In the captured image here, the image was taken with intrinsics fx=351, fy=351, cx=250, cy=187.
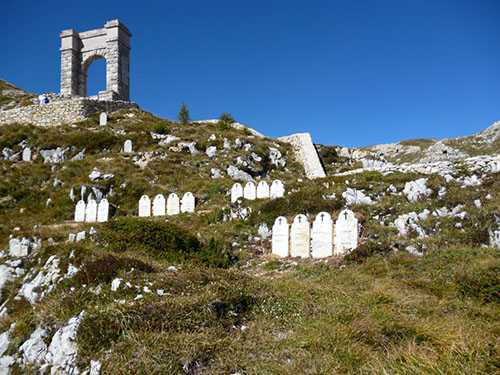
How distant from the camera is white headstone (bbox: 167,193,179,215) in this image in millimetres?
19156

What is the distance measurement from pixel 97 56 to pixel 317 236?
3448cm

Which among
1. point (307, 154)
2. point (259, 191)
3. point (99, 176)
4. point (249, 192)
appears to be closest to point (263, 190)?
point (259, 191)

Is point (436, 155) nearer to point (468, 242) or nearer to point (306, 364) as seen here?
point (468, 242)

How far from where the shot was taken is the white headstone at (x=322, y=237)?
1240cm

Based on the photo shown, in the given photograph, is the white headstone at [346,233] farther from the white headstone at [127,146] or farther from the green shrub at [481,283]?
the white headstone at [127,146]

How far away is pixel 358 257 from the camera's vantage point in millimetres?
10797

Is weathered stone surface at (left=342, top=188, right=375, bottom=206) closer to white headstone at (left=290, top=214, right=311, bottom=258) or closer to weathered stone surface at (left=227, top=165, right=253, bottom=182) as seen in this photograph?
white headstone at (left=290, top=214, right=311, bottom=258)

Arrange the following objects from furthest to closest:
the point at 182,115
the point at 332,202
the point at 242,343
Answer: the point at 182,115 → the point at 332,202 → the point at 242,343

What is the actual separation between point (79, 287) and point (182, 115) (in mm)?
32027

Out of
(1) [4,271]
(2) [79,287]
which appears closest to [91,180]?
(1) [4,271]

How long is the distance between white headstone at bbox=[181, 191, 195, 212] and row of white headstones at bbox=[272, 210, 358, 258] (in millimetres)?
7043

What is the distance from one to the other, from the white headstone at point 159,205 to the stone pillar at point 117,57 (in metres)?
22.3

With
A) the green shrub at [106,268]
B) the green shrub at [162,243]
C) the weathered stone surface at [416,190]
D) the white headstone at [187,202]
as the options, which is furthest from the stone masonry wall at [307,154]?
the green shrub at [106,268]

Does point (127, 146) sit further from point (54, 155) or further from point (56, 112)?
point (56, 112)
